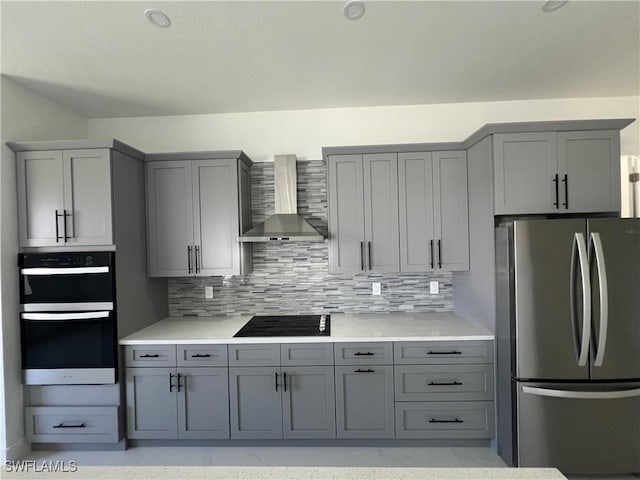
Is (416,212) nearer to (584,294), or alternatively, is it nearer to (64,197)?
(584,294)

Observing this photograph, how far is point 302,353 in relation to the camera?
2566 mm

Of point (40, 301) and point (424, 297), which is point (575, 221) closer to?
point (424, 297)

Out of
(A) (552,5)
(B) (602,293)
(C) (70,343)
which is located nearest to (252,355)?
(C) (70,343)

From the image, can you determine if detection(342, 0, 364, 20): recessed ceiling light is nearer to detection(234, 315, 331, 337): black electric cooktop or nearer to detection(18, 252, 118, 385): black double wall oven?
detection(234, 315, 331, 337): black electric cooktop

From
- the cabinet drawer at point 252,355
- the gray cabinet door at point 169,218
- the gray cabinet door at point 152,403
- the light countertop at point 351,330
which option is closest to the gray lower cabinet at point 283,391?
the cabinet drawer at point 252,355

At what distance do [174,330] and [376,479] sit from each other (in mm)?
2378

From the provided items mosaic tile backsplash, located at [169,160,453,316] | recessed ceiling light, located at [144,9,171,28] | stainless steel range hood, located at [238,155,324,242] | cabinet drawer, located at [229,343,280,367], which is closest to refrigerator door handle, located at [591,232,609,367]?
mosaic tile backsplash, located at [169,160,453,316]

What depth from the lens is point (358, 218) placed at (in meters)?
2.93

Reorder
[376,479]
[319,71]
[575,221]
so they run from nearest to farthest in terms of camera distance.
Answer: [376,479], [575,221], [319,71]

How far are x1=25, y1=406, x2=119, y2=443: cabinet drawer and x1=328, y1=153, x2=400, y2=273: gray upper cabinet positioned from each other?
205 centimetres

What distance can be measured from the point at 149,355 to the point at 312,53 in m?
2.47

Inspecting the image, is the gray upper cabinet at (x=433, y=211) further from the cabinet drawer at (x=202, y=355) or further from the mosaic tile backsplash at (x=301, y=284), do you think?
the cabinet drawer at (x=202, y=355)

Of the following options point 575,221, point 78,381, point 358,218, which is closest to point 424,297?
point 358,218

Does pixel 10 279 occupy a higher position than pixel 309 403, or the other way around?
pixel 10 279
